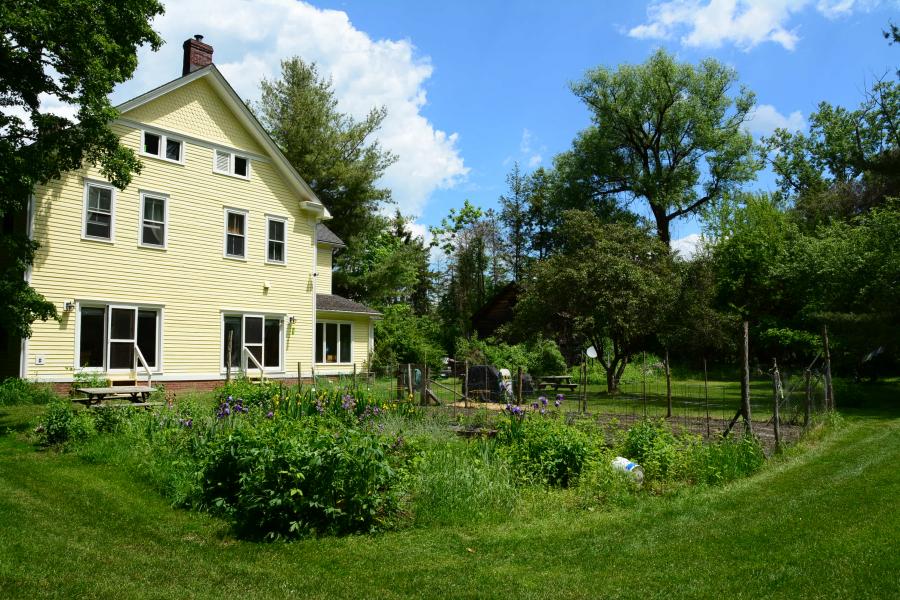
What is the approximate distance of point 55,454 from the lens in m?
9.08

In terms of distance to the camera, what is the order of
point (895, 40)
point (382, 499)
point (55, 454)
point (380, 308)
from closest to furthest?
point (382, 499), point (55, 454), point (895, 40), point (380, 308)

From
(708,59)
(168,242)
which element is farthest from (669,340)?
(708,59)

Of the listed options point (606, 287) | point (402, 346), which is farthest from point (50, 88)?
point (402, 346)

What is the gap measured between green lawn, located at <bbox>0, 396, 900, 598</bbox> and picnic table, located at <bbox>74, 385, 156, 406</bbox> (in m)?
5.23

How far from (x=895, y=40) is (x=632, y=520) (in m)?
18.3

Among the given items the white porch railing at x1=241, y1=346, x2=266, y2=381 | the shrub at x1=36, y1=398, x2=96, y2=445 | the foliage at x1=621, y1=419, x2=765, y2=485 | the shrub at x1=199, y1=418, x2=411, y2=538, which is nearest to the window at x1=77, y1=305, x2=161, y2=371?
the white porch railing at x1=241, y1=346, x2=266, y2=381

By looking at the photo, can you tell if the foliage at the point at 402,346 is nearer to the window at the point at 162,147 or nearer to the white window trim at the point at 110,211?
the window at the point at 162,147

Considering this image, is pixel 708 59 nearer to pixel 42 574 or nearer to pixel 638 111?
pixel 638 111

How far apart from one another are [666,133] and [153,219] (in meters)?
28.2

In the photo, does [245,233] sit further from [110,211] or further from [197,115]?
[110,211]

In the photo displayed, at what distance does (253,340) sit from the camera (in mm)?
20031

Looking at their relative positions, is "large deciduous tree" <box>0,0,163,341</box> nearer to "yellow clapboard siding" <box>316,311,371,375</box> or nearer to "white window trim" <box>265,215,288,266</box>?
"white window trim" <box>265,215,288,266</box>

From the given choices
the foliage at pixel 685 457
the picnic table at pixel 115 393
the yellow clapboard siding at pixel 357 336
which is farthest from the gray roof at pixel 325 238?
the foliage at pixel 685 457

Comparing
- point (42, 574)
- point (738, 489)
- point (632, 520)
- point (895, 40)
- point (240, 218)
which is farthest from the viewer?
point (240, 218)
